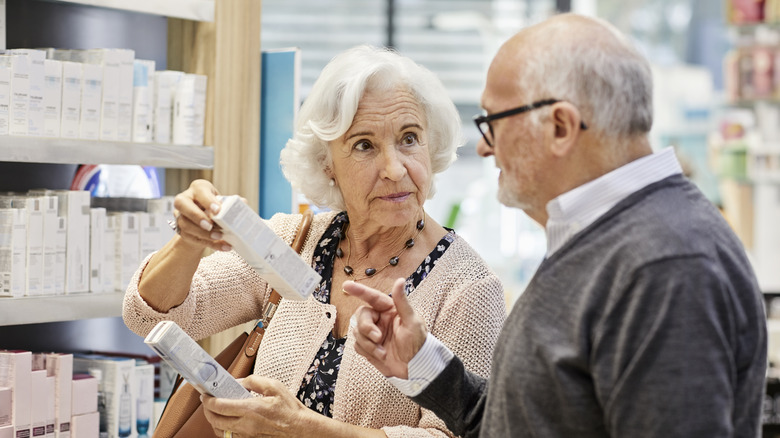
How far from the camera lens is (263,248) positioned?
1724mm

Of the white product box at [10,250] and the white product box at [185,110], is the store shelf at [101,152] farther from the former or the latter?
the white product box at [10,250]

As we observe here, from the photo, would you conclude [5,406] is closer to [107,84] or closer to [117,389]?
[117,389]

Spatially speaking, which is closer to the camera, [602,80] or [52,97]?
[602,80]

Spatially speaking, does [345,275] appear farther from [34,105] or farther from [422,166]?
[34,105]

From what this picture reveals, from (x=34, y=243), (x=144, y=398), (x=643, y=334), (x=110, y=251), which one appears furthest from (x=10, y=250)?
(x=643, y=334)

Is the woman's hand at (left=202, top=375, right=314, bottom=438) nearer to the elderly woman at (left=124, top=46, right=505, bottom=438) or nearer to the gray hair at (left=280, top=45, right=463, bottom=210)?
the elderly woman at (left=124, top=46, right=505, bottom=438)

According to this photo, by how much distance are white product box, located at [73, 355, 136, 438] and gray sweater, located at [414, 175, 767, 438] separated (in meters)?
1.67

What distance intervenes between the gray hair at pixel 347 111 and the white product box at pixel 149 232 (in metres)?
0.61

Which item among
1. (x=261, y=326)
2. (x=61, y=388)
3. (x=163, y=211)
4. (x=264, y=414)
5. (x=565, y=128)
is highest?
(x=565, y=128)

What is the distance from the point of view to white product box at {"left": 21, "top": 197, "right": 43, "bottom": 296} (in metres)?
2.54

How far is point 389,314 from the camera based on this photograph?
1.76m

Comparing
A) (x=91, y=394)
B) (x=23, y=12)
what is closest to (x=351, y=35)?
(x=23, y=12)

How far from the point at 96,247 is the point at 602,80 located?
1.84m

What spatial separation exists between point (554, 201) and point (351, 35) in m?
6.39
